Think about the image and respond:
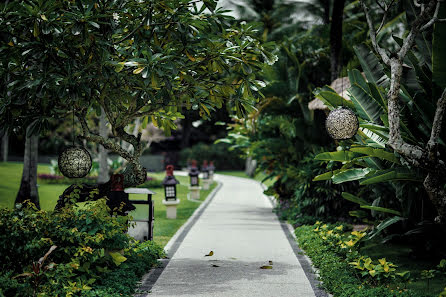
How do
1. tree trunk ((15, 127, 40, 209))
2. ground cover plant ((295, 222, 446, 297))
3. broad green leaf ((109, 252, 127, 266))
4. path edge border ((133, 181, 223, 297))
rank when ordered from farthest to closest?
tree trunk ((15, 127, 40, 209)) < broad green leaf ((109, 252, 127, 266)) < path edge border ((133, 181, 223, 297)) < ground cover plant ((295, 222, 446, 297))

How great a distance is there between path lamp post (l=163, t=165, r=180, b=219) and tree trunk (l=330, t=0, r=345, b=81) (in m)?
5.04

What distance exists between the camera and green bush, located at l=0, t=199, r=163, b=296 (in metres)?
5.61

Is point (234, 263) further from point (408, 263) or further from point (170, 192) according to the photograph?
point (170, 192)

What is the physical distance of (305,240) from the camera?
394 inches

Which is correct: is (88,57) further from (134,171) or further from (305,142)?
(305,142)

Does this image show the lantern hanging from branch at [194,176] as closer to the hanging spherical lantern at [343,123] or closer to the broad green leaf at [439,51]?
the hanging spherical lantern at [343,123]

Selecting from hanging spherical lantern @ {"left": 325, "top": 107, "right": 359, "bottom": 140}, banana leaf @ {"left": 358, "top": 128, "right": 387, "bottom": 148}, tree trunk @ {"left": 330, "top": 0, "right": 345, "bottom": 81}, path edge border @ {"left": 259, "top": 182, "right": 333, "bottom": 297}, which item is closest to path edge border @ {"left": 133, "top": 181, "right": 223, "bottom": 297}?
path edge border @ {"left": 259, "top": 182, "right": 333, "bottom": 297}

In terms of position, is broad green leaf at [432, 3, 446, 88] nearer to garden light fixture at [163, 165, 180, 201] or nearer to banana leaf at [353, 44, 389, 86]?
banana leaf at [353, 44, 389, 86]

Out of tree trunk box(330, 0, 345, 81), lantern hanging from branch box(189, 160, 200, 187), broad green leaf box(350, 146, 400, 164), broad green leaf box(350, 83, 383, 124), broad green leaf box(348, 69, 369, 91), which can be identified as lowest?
lantern hanging from branch box(189, 160, 200, 187)

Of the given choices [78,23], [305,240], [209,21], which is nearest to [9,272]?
[78,23]

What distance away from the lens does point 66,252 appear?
238 inches

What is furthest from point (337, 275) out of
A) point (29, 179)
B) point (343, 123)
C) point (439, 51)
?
point (29, 179)

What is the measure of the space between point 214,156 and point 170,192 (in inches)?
1387

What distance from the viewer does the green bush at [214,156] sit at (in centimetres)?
4756
